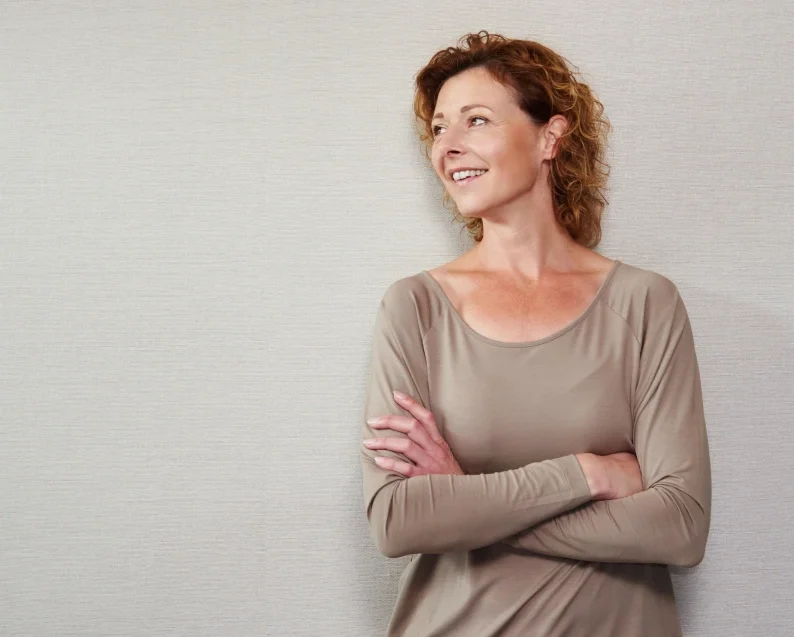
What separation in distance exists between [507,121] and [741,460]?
997 mm

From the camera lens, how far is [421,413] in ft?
5.42

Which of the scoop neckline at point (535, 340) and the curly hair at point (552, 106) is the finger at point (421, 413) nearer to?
the scoop neckline at point (535, 340)

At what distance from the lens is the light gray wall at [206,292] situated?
195 centimetres

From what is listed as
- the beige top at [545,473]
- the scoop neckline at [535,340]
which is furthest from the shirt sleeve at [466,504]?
the scoop neckline at [535,340]

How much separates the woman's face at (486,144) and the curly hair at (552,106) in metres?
0.04

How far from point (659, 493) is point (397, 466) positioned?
0.49 m

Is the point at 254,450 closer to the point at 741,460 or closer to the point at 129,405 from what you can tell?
the point at 129,405

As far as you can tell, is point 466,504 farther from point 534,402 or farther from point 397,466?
point 534,402

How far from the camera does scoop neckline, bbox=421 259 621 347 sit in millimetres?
1706

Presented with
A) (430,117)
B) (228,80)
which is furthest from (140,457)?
(430,117)

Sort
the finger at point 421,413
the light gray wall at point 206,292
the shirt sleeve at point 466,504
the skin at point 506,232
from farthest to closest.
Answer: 1. the light gray wall at point 206,292
2. the skin at point 506,232
3. the finger at point 421,413
4. the shirt sleeve at point 466,504

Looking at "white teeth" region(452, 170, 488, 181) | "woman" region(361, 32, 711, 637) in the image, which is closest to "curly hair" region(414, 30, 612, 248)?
"woman" region(361, 32, 711, 637)

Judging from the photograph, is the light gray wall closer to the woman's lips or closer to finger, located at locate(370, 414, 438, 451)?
the woman's lips

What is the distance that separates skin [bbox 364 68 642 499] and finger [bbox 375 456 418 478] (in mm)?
82
